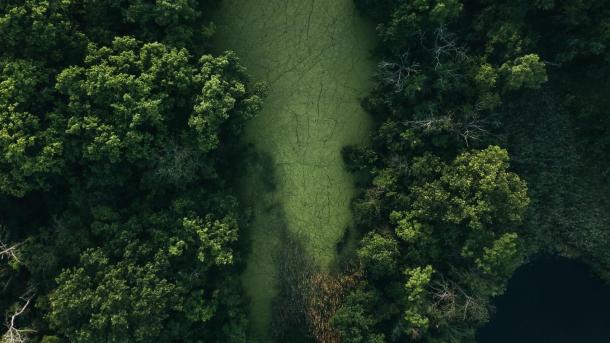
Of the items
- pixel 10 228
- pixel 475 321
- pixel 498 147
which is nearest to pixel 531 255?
pixel 475 321

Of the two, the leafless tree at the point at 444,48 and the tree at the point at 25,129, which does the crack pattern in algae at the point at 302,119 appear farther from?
the tree at the point at 25,129

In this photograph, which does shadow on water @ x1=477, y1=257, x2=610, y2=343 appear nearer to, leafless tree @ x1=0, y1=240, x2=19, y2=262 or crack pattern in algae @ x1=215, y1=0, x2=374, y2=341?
crack pattern in algae @ x1=215, y1=0, x2=374, y2=341

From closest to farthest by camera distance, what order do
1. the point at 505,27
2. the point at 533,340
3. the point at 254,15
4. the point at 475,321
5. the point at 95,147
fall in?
1. the point at 95,147
2. the point at 505,27
3. the point at 475,321
4. the point at 254,15
5. the point at 533,340

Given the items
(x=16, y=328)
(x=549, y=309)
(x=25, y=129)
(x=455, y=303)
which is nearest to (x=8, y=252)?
(x=16, y=328)

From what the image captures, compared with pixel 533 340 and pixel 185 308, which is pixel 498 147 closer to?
pixel 533 340

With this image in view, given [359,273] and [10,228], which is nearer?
[10,228]

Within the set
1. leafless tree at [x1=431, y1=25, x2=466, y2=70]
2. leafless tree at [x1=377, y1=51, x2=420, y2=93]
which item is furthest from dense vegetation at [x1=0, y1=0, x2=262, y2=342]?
leafless tree at [x1=431, y1=25, x2=466, y2=70]
